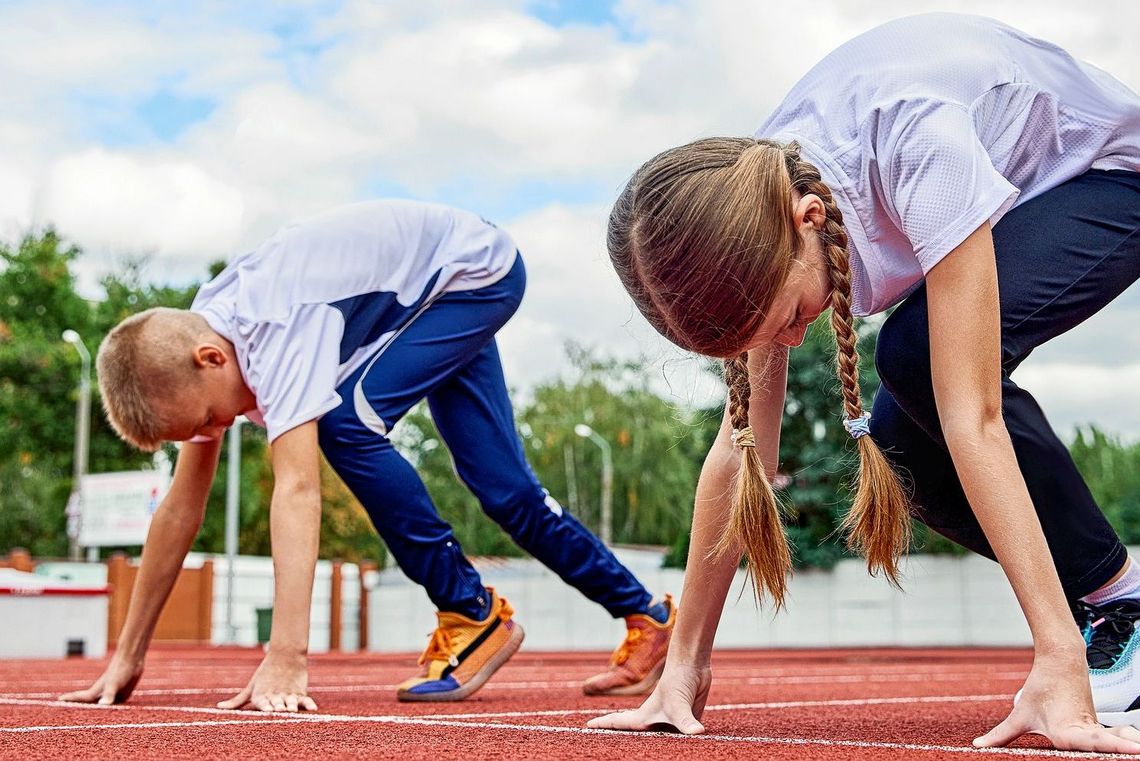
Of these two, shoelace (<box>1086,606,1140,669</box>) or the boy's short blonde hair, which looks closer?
shoelace (<box>1086,606,1140,669</box>)

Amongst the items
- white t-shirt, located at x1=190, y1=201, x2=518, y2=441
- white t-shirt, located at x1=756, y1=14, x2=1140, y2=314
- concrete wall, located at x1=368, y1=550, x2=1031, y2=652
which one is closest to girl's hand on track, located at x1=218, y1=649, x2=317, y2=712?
white t-shirt, located at x1=190, y1=201, x2=518, y2=441

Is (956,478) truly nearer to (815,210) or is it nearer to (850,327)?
(850,327)

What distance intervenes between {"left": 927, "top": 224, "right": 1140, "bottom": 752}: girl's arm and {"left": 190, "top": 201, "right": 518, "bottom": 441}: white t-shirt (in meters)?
2.03

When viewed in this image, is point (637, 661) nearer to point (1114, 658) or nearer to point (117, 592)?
point (1114, 658)

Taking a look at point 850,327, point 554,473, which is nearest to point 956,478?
point 850,327

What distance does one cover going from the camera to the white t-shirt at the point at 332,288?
3.89 meters

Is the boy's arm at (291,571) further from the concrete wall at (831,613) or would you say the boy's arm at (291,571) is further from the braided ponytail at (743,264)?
the concrete wall at (831,613)

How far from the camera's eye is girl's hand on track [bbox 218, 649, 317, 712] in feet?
11.5

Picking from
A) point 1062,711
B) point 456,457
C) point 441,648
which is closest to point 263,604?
point 456,457

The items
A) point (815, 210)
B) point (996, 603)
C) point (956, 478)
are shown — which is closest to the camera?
point (815, 210)

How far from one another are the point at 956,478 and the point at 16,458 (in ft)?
130

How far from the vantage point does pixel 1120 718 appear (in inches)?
104

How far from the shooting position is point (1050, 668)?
7.14 ft

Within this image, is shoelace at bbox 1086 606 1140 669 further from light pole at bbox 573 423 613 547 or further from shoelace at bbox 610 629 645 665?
light pole at bbox 573 423 613 547
